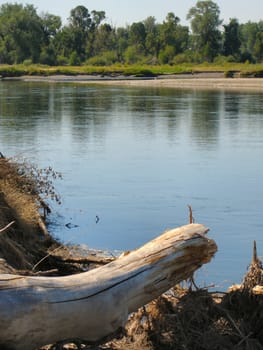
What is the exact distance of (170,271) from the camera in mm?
6820

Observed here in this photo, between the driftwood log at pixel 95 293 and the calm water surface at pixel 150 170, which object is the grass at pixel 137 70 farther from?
the driftwood log at pixel 95 293

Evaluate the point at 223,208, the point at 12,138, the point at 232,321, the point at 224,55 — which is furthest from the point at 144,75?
the point at 232,321

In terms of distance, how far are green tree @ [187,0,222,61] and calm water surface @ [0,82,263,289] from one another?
8396 cm

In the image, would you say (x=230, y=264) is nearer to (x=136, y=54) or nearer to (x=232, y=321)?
(x=232, y=321)

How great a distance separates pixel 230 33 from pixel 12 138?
101 m

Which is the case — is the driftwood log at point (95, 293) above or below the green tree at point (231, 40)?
above

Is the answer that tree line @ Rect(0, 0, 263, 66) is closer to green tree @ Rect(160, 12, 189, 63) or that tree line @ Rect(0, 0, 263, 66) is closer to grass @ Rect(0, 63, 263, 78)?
green tree @ Rect(160, 12, 189, 63)

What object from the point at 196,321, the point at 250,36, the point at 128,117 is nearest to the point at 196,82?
the point at 128,117

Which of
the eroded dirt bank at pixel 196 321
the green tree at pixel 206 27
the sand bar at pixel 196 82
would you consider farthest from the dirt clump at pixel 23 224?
the green tree at pixel 206 27

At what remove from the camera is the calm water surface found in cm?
1324

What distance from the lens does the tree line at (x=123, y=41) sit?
11719 centimetres

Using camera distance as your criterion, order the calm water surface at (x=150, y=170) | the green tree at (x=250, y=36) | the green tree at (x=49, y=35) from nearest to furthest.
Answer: the calm water surface at (x=150, y=170)
the green tree at (x=49, y=35)
the green tree at (x=250, y=36)

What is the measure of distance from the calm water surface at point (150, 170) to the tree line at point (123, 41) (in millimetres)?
77237

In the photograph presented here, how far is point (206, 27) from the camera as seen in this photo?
123562 mm
